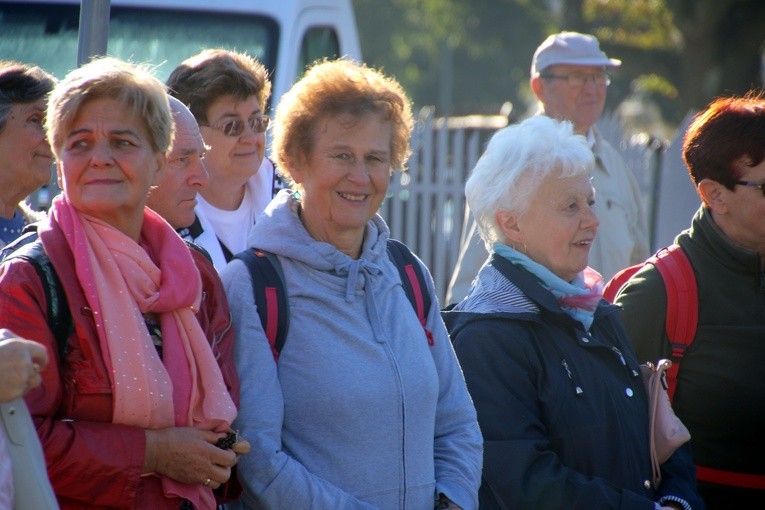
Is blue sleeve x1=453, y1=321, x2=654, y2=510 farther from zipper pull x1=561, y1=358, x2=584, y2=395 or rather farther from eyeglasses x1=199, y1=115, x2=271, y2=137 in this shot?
eyeglasses x1=199, y1=115, x2=271, y2=137

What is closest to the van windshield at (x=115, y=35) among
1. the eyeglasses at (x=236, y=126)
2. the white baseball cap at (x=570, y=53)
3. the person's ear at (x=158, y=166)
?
the white baseball cap at (x=570, y=53)

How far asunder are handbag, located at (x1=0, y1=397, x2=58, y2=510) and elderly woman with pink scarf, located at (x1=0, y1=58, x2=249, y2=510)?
91mm

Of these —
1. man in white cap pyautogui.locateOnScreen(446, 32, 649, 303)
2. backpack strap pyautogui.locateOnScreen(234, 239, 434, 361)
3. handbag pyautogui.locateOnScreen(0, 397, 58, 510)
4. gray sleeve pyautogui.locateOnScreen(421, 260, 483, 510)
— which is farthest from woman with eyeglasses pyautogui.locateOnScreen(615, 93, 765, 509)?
handbag pyautogui.locateOnScreen(0, 397, 58, 510)

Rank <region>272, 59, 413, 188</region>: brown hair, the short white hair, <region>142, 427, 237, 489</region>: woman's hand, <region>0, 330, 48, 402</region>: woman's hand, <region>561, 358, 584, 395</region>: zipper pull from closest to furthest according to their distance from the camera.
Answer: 1. <region>0, 330, 48, 402</region>: woman's hand
2. <region>142, 427, 237, 489</region>: woman's hand
3. <region>272, 59, 413, 188</region>: brown hair
4. <region>561, 358, 584, 395</region>: zipper pull
5. the short white hair

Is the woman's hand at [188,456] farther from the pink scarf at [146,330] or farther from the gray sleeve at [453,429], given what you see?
the gray sleeve at [453,429]

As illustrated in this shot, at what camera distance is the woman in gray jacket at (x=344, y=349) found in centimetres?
294

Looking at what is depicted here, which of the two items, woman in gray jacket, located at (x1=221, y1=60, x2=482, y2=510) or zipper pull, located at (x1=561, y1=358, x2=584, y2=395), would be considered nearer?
woman in gray jacket, located at (x1=221, y1=60, x2=482, y2=510)

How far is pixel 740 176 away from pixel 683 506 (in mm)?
1299

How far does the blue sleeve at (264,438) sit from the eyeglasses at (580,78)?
12.3 ft

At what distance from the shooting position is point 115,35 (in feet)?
22.1

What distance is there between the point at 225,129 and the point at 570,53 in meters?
2.81

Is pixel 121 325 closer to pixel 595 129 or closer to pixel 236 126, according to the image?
pixel 236 126

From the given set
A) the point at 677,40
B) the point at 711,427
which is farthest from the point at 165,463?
the point at 677,40

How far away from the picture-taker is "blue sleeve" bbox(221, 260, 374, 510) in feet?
9.45
